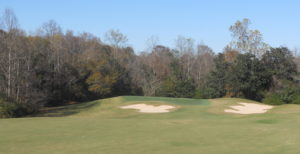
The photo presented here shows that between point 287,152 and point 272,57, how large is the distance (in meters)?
38.1

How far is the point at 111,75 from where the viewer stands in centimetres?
5131

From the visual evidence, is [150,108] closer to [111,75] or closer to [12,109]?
[12,109]

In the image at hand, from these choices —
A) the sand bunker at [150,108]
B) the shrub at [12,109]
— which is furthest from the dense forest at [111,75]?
the sand bunker at [150,108]

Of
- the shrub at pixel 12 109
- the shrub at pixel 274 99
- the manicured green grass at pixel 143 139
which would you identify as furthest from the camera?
the shrub at pixel 274 99

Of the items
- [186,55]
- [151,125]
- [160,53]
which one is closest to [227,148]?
[151,125]

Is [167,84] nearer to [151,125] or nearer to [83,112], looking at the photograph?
[83,112]

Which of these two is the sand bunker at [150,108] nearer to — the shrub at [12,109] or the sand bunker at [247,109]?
the sand bunker at [247,109]

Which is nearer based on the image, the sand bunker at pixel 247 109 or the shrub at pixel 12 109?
the shrub at pixel 12 109

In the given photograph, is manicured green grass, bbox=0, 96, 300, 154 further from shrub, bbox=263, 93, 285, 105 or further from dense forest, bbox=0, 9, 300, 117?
shrub, bbox=263, 93, 285, 105

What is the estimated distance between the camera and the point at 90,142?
10414mm

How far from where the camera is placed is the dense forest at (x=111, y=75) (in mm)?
32750

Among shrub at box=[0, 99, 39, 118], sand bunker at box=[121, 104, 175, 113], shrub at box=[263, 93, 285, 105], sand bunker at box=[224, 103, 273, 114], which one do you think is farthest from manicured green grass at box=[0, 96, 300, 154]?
shrub at box=[263, 93, 285, 105]

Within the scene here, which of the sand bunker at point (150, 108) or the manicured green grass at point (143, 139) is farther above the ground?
the manicured green grass at point (143, 139)

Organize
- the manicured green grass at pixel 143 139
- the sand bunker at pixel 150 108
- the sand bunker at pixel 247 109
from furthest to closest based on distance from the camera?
the sand bunker at pixel 150 108
the sand bunker at pixel 247 109
the manicured green grass at pixel 143 139
